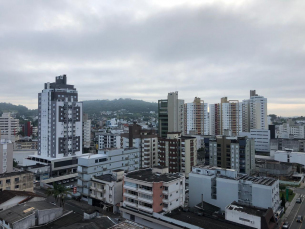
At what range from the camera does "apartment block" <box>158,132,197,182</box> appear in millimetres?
57125

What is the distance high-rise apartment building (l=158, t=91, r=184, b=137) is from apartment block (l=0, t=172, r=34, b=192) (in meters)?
49.9

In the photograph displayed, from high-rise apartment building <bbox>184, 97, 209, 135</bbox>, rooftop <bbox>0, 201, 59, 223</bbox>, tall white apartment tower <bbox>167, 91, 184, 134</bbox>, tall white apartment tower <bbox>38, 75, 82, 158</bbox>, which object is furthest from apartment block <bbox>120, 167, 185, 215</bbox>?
high-rise apartment building <bbox>184, 97, 209, 135</bbox>

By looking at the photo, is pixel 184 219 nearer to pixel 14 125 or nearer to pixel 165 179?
pixel 165 179

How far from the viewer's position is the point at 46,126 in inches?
2557

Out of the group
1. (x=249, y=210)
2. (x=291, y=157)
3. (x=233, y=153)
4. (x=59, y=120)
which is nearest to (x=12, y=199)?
(x=249, y=210)

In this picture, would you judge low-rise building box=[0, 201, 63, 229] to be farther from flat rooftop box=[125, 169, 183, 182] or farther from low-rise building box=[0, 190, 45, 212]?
flat rooftop box=[125, 169, 183, 182]

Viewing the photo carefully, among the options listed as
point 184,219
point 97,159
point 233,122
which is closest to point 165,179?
point 184,219

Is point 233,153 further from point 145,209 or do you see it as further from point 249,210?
point 145,209

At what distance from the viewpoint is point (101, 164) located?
45344mm

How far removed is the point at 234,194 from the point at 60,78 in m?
54.2

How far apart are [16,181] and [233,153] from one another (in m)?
45.2

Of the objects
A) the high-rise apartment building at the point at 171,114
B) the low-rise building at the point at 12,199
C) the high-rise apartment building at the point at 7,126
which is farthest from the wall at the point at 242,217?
the high-rise apartment building at the point at 7,126

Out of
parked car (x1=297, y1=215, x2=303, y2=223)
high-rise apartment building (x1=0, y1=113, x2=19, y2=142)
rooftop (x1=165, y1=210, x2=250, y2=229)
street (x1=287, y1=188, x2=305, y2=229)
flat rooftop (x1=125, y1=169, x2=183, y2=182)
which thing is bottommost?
street (x1=287, y1=188, x2=305, y2=229)

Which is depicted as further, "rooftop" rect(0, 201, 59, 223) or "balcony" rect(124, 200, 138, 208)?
"balcony" rect(124, 200, 138, 208)
